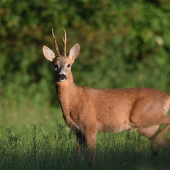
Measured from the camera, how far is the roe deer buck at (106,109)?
178 inches

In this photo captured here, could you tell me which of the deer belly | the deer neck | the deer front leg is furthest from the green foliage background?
the deer front leg

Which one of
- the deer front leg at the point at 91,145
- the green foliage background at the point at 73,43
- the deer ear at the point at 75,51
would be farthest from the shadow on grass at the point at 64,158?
the green foliage background at the point at 73,43

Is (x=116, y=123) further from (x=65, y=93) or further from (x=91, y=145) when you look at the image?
(x=65, y=93)

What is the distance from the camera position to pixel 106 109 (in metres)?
4.75

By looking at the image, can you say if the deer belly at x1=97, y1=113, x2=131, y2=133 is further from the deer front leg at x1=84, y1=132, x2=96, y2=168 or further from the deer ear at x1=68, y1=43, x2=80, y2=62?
the deer ear at x1=68, y1=43, x2=80, y2=62

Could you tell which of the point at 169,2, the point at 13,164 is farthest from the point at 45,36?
the point at 13,164

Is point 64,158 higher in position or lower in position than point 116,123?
lower

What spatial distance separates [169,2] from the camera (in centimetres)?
978

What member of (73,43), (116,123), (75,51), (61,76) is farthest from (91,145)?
(73,43)

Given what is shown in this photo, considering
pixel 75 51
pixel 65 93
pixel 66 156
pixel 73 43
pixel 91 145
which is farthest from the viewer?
pixel 73 43

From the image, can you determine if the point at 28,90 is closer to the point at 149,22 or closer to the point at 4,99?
the point at 4,99

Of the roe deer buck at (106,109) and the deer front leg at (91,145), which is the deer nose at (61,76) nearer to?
the roe deer buck at (106,109)

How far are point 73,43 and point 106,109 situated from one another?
12.6 feet

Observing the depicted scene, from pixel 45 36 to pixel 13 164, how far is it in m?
5.03
